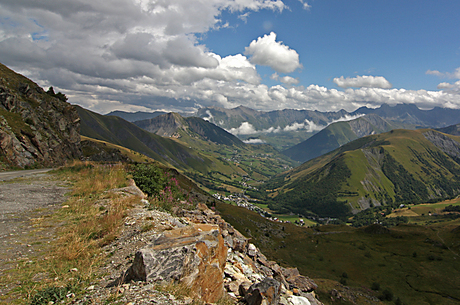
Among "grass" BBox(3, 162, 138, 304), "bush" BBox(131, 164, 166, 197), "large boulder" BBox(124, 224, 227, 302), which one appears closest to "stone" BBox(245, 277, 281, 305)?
"large boulder" BBox(124, 224, 227, 302)

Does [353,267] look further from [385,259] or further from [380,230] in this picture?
[380,230]

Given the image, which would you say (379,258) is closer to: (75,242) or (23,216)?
(75,242)

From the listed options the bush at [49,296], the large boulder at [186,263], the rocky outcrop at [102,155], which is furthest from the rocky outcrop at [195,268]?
the rocky outcrop at [102,155]

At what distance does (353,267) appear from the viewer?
267ft

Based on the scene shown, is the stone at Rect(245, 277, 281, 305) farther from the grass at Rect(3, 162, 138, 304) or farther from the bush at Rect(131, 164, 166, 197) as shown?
the bush at Rect(131, 164, 166, 197)

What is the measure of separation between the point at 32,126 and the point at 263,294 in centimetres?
6378

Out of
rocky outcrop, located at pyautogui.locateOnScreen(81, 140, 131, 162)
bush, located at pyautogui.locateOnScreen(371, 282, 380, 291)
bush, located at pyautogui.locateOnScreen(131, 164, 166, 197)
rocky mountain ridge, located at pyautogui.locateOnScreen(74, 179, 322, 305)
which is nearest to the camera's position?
rocky mountain ridge, located at pyautogui.locateOnScreen(74, 179, 322, 305)

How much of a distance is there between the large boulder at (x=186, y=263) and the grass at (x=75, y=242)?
198cm

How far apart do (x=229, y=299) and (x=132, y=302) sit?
5092mm

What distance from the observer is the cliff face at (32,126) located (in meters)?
37.8

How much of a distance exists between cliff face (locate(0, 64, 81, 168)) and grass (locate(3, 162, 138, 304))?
2919cm

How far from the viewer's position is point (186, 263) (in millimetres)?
8406

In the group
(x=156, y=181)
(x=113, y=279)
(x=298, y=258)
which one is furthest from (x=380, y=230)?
(x=113, y=279)

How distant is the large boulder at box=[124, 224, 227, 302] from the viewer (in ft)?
25.7
